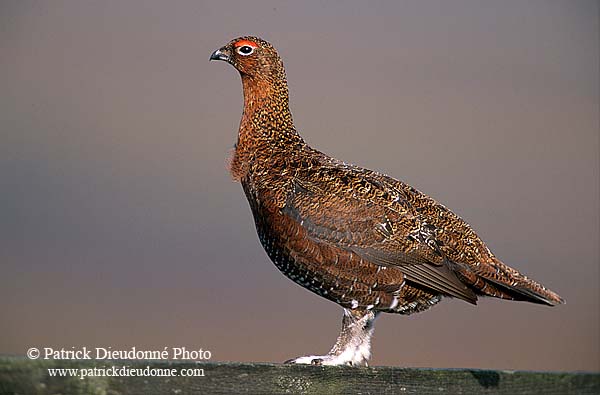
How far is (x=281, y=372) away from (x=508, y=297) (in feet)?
6.34

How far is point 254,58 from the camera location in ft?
19.3

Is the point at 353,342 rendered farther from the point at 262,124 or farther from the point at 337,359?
the point at 262,124

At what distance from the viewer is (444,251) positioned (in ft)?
17.8

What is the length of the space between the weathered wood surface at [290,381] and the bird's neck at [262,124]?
65.8 inches

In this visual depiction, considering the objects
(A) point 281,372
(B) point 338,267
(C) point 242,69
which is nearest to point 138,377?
(A) point 281,372

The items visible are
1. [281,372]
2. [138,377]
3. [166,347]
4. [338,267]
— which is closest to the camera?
[138,377]

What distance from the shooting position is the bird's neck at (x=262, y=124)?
18.5 feet

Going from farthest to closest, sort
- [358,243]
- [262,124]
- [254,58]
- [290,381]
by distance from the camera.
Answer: [254,58] < [262,124] < [358,243] < [290,381]

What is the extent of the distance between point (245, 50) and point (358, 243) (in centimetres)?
140

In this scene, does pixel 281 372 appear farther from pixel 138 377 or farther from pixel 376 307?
pixel 376 307

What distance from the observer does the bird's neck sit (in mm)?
5652

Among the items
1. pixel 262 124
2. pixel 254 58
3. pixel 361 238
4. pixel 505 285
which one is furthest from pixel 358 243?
pixel 254 58

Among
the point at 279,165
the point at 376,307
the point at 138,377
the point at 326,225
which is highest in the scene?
the point at 279,165

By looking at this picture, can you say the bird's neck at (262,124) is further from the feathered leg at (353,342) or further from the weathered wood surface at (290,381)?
the weathered wood surface at (290,381)
